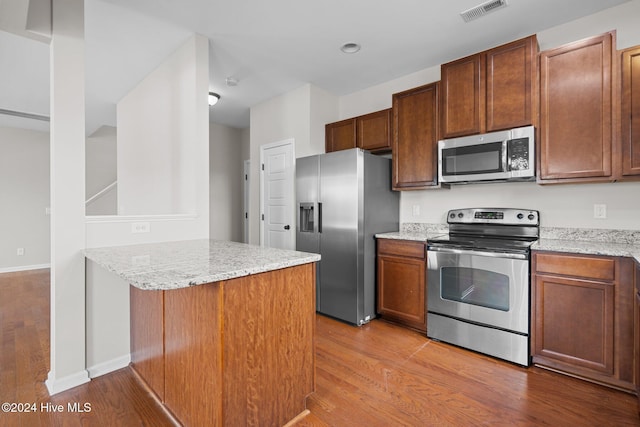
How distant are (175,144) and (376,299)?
2623mm

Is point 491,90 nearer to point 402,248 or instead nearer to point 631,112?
point 631,112

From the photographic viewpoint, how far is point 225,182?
582 centimetres

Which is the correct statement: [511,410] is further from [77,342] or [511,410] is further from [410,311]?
[77,342]

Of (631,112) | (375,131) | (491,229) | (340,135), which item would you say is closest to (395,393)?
(491,229)

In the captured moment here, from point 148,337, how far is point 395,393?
1633 millimetres

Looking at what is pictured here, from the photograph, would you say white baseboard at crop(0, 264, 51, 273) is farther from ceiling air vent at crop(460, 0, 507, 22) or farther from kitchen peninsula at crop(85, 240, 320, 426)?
ceiling air vent at crop(460, 0, 507, 22)

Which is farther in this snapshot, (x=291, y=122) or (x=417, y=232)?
(x=291, y=122)

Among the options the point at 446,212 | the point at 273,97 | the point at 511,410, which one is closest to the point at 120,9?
the point at 273,97

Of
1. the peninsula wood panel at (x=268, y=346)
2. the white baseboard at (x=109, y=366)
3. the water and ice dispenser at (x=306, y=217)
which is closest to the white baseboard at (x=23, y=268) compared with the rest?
the white baseboard at (x=109, y=366)

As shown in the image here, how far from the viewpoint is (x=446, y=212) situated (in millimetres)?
3232

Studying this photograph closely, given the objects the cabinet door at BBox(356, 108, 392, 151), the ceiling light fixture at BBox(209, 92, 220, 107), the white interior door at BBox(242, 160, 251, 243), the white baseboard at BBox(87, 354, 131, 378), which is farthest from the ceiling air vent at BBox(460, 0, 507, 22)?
the white interior door at BBox(242, 160, 251, 243)

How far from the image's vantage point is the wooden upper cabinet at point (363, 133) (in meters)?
3.46

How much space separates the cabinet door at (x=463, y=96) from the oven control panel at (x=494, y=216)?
78 centimetres

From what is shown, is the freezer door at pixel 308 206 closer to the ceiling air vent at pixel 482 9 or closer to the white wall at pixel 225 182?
the ceiling air vent at pixel 482 9
